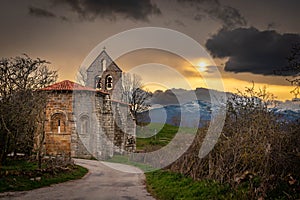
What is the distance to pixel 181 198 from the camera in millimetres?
12984

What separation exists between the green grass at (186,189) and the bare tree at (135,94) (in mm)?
53107

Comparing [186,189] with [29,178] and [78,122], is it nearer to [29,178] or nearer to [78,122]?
[29,178]

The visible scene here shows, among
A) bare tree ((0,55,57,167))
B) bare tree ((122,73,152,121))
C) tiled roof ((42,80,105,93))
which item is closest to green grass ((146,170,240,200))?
bare tree ((0,55,57,167))

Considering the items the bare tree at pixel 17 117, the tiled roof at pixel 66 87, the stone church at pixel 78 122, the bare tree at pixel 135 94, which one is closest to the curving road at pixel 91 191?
the bare tree at pixel 17 117

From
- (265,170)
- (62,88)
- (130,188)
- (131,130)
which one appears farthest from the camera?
(131,130)

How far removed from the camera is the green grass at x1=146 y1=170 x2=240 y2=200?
39.4 feet

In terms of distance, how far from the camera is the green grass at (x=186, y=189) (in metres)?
12.0

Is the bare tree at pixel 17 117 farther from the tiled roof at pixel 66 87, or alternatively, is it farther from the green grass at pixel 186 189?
the green grass at pixel 186 189

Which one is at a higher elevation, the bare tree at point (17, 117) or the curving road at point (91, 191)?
the bare tree at point (17, 117)

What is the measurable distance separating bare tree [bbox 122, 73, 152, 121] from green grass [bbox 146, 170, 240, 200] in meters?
53.1

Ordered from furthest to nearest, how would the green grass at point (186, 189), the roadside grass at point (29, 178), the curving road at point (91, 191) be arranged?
1. the roadside grass at point (29, 178)
2. the curving road at point (91, 191)
3. the green grass at point (186, 189)

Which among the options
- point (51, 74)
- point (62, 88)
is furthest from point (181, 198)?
point (51, 74)

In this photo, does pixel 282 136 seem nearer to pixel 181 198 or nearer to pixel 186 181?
pixel 181 198

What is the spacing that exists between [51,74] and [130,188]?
102 feet
